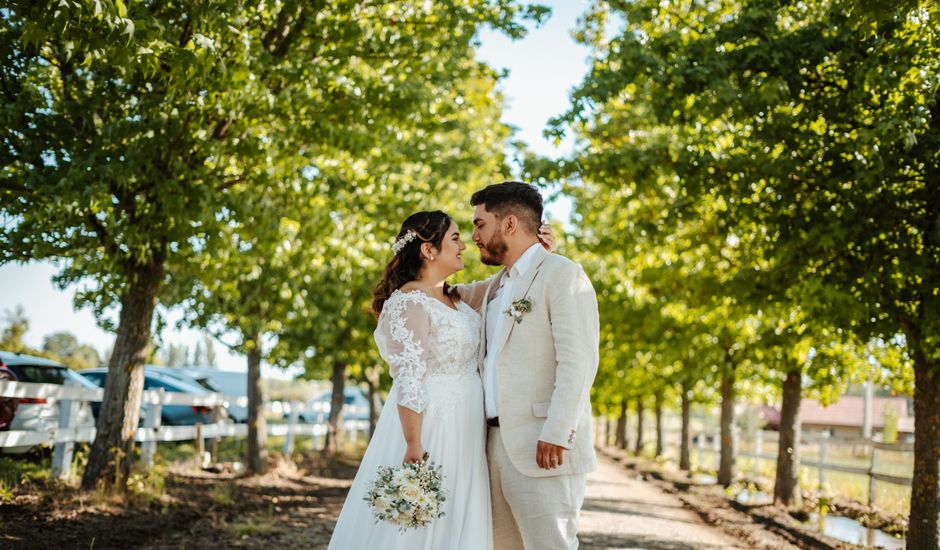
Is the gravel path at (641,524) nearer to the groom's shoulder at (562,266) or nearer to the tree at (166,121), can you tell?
the groom's shoulder at (562,266)

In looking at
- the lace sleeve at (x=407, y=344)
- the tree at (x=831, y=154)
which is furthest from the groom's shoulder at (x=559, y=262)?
the tree at (x=831, y=154)

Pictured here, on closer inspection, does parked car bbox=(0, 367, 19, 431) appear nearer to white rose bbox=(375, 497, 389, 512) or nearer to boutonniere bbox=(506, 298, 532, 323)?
white rose bbox=(375, 497, 389, 512)

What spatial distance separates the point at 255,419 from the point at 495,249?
10.0 meters

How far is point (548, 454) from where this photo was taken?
3854 mm

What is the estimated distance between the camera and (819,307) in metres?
7.81

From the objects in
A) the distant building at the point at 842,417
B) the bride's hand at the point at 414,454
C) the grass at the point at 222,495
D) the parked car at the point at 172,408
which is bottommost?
the distant building at the point at 842,417

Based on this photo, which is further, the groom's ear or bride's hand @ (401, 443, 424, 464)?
the groom's ear

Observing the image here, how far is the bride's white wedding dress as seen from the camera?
4.18 meters

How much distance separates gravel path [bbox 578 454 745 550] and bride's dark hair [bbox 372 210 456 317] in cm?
524

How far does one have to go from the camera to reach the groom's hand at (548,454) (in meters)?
3.85

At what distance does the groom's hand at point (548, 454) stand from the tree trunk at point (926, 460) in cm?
540

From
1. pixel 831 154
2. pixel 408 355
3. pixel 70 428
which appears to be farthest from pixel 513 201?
pixel 70 428

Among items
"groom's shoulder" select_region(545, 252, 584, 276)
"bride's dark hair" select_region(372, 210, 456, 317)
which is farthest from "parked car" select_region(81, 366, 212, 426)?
"groom's shoulder" select_region(545, 252, 584, 276)

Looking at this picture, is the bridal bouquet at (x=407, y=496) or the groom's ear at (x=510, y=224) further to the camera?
the groom's ear at (x=510, y=224)
